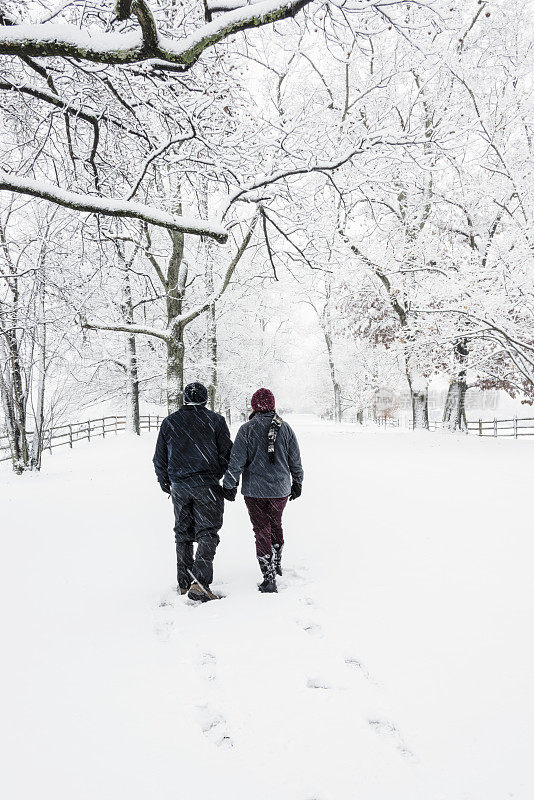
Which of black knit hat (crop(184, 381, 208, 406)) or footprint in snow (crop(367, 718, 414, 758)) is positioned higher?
black knit hat (crop(184, 381, 208, 406))

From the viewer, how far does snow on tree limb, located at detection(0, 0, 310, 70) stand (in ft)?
10.3

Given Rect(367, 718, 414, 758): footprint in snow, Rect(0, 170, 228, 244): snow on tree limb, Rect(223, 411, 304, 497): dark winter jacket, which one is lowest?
Rect(367, 718, 414, 758): footprint in snow

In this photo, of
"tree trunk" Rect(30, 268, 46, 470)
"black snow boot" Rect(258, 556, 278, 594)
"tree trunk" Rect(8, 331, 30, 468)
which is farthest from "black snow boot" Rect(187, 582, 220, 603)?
"tree trunk" Rect(8, 331, 30, 468)

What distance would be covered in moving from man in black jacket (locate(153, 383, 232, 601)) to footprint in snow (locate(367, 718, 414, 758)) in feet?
6.20

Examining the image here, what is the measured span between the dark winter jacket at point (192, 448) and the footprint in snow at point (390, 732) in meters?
2.22

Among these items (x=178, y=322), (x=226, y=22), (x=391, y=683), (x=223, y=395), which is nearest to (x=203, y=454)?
(x=391, y=683)

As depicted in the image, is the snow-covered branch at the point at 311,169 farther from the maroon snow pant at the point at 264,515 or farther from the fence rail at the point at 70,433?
the fence rail at the point at 70,433

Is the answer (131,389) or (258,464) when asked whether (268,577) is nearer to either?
(258,464)

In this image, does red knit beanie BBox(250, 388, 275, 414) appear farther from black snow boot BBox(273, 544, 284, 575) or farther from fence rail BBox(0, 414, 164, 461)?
fence rail BBox(0, 414, 164, 461)

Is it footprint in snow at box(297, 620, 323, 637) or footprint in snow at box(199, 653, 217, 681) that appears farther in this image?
footprint in snow at box(297, 620, 323, 637)

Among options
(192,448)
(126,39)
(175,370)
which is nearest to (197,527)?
(192,448)

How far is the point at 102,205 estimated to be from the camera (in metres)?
4.07

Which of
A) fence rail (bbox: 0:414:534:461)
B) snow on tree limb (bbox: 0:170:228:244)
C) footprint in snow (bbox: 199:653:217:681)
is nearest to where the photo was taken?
footprint in snow (bbox: 199:653:217:681)

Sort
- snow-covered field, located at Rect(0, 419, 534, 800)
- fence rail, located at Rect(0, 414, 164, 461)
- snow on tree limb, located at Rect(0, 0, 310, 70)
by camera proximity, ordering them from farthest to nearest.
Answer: fence rail, located at Rect(0, 414, 164, 461), snow on tree limb, located at Rect(0, 0, 310, 70), snow-covered field, located at Rect(0, 419, 534, 800)
